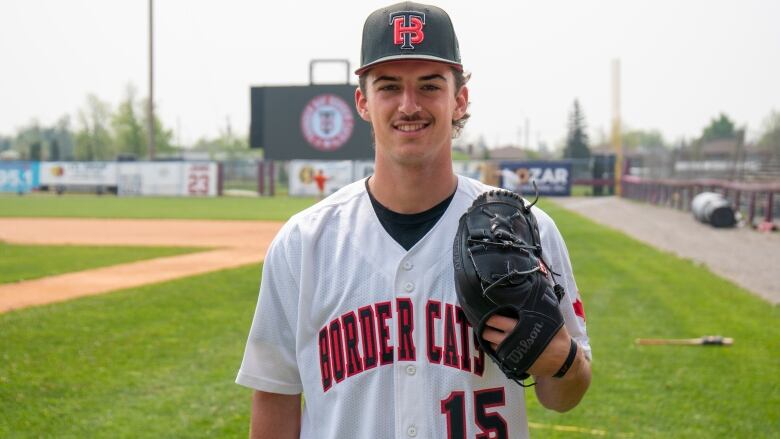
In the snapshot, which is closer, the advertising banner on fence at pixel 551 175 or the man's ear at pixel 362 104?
the man's ear at pixel 362 104

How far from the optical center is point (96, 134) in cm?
8419

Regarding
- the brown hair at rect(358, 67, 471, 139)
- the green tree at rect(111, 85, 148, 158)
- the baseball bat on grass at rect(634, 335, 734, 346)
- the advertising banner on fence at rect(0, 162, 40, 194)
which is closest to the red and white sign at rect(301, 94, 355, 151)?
the baseball bat on grass at rect(634, 335, 734, 346)

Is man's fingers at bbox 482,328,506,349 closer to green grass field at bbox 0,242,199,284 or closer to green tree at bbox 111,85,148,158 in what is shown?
green grass field at bbox 0,242,199,284

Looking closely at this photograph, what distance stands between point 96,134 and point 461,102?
87.5m

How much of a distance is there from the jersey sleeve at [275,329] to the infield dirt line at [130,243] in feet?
25.3

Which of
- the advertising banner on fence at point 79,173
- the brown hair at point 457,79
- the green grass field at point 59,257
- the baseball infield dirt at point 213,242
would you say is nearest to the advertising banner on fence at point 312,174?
the advertising banner on fence at point 79,173

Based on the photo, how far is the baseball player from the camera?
6.64 ft

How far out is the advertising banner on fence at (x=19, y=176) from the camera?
1720 inches

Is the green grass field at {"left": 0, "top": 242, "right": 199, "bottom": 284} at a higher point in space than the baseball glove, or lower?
lower

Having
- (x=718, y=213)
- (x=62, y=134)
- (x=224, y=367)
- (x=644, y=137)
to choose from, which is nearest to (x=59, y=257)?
(x=224, y=367)

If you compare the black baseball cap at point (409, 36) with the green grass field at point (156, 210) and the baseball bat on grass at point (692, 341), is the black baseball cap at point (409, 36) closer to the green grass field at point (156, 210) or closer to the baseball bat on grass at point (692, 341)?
the baseball bat on grass at point (692, 341)

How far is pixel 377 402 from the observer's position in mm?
2057

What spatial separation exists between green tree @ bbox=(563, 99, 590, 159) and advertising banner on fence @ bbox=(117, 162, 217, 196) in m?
40.2

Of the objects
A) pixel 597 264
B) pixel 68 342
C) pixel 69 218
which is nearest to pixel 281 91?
pixel 597 264
